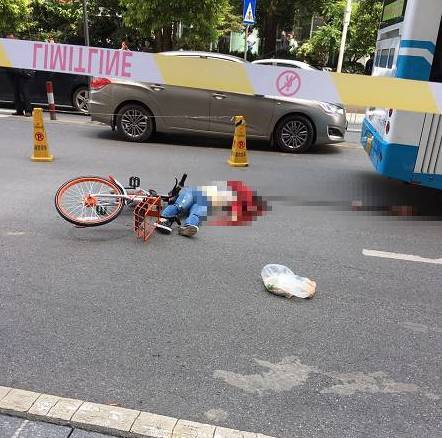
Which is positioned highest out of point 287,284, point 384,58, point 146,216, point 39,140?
point 384,58

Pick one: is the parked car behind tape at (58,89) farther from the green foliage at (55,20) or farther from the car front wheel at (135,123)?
the green foliage at (55,20)

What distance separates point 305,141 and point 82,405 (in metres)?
7.98

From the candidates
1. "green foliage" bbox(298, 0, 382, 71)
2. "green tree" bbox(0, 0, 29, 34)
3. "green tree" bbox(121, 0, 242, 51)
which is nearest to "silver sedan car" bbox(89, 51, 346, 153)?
"green tree" bbox(121, 0, 242, 51)

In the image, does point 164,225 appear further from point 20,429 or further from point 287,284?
point 20,429

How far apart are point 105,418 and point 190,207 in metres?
3.17

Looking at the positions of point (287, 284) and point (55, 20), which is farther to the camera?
point (55, 20)

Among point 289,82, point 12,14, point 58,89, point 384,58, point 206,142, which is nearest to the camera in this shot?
point 289,82

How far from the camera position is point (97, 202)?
523 cm

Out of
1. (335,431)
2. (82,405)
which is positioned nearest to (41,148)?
(82,405)

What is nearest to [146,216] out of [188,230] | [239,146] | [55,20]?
[188,230]

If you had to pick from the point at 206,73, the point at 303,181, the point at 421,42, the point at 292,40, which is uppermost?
the point at 292,40

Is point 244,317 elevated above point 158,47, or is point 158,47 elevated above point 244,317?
point 158,47

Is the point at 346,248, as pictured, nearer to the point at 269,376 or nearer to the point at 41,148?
the point at 269,376

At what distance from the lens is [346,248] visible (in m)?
5.23
